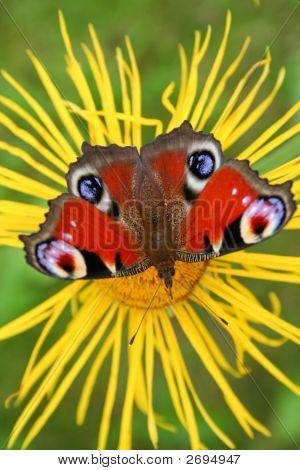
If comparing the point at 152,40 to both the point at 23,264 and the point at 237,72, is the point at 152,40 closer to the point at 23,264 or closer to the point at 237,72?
the point at 237,72

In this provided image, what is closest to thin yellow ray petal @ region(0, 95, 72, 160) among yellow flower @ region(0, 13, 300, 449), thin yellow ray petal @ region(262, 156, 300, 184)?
yellow flower @ region(0, 13, 300, 449)

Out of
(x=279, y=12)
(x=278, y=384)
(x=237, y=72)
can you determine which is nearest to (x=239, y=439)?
(x=278, y=384)

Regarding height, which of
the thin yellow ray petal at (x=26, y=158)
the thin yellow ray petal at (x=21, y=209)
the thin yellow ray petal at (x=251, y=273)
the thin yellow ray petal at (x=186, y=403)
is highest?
the thin yellow ray petal at (x=26, y=158)

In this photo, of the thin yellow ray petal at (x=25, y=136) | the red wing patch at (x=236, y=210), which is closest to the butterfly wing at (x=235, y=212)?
the red wing patch at (x=236, y=210)

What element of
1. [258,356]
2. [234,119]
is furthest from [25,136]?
[258,356]

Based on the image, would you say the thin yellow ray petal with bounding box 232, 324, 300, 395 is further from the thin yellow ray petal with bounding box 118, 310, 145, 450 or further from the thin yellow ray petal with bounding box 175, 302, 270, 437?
the thin yellow ray petal with bounding box 118, 310, 145, 450

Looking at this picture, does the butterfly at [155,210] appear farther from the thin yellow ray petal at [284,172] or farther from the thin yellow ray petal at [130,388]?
the thin yellow ray petal at [130,388]

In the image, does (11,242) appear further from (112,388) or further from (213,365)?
(213,365)
